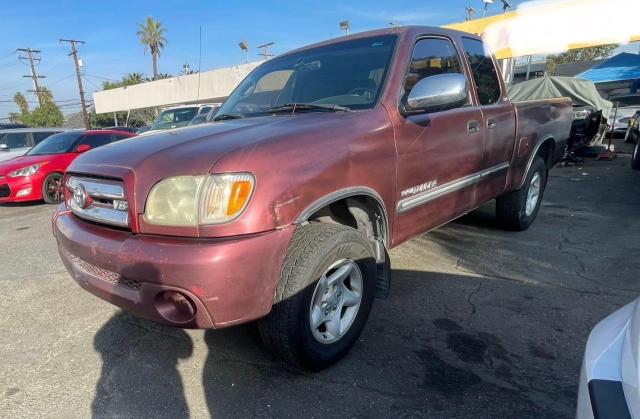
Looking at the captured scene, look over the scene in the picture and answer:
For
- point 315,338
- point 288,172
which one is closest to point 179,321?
point 315,338

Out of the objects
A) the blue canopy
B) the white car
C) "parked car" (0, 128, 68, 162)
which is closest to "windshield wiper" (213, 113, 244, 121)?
the white car

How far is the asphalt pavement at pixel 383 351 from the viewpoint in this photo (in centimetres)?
217

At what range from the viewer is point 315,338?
2.28m

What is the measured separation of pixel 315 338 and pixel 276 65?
2.38 m

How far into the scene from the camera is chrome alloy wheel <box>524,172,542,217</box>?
4.84 metres

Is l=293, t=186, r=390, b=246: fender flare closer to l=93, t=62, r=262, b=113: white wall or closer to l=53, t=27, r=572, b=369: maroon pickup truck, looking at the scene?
l=53, t=27, r=572, b=369: maroon pickup truck

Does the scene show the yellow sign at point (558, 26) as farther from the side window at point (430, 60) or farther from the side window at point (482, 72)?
the side window at point (430, 60)

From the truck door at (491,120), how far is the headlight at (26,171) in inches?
305

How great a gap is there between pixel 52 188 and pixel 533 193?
822cm

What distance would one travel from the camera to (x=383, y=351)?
8.52ft

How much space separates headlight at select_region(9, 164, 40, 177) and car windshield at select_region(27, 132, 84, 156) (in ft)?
2.23

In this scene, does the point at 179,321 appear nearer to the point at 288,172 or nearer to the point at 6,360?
the point at 288,172

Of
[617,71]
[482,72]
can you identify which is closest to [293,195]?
[482,72]

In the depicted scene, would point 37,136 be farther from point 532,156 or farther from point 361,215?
point 532,156
